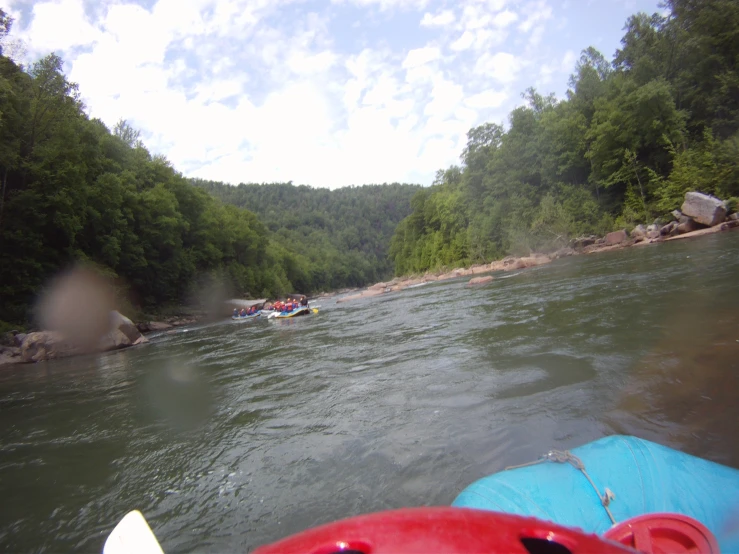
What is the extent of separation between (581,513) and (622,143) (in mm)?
34894

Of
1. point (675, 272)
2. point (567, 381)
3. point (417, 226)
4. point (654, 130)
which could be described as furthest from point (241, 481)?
point (417, 226)

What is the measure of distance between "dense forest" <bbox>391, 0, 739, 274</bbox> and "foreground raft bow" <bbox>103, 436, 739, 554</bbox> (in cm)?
2638

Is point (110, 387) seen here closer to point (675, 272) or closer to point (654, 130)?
point (675, 272)

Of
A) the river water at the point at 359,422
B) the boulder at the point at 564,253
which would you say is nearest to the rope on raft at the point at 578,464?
the river water at the point at 359,422

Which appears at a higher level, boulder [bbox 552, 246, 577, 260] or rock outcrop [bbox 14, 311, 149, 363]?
rock outcrop [bbox 14, 311, 149, 363]

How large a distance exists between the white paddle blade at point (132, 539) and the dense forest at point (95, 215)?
776 inches

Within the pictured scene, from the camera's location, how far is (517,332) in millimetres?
7051

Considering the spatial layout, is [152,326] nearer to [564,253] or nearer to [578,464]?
[578,464]

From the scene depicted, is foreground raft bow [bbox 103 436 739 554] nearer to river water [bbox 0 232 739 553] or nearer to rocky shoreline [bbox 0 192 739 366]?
river water [bbox 0 232 739 553]

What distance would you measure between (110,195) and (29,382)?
16017 millimetres

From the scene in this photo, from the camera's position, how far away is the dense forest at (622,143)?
26.4m

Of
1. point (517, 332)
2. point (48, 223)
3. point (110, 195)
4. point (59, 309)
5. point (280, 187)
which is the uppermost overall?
point (280, 187)

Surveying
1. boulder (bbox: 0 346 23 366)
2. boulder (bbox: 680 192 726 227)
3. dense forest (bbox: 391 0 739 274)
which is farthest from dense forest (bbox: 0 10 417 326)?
boulder (bbox: 680 192 726 227)

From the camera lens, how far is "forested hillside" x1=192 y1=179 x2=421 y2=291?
104m
